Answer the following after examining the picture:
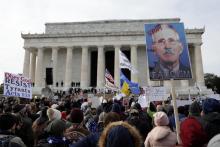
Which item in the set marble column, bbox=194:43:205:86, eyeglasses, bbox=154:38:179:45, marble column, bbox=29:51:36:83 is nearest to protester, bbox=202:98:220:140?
eyeglasses, bbox=154:38:179:45

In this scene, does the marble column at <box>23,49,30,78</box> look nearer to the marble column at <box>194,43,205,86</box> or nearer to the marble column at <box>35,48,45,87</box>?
the marble column at <box>35,48,45,87</box>

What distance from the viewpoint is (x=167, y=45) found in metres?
8.82

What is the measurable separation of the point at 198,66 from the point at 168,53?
5849 centimetres

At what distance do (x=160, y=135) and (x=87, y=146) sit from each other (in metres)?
1.44

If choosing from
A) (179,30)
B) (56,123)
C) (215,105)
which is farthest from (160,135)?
(179,30)

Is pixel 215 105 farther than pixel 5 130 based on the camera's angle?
Yes

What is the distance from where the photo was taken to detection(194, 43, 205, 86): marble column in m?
63.8

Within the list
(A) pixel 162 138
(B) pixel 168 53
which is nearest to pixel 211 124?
(A) pixel 162 138

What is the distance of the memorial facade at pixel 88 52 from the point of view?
66062 millimetres

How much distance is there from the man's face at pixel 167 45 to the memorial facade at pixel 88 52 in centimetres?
Answer: 5452

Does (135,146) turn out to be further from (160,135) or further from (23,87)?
(23,87)

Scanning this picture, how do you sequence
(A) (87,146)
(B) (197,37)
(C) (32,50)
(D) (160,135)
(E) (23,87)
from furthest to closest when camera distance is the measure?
(C) (32,50) < (B) (197,37) < (E) (23,87) < (D) (160,135) < (A) (87,146)

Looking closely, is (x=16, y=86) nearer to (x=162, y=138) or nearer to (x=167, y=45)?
(x=167, y=45)

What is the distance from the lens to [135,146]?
4.19 m
